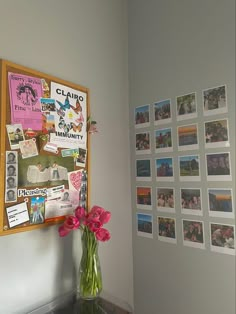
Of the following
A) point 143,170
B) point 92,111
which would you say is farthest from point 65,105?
point 143,170

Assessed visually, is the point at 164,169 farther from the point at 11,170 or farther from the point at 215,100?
the point at 11,170

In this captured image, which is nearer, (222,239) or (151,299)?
(222,239)

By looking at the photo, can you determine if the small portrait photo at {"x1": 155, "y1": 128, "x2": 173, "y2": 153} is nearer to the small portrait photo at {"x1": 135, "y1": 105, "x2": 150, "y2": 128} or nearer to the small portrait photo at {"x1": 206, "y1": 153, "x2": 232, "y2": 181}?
the small portrait photo at {"x1": 135, "y1": 105, "x2": 150, "y2": 128}

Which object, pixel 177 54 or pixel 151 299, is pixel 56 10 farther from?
pixel 151 299

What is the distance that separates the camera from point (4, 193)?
1.05m

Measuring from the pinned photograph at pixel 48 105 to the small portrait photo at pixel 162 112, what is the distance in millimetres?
646

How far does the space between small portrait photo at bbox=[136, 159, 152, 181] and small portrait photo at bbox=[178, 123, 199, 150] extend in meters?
0.25

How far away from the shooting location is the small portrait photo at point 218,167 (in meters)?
1.27

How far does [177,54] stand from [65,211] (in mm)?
1105

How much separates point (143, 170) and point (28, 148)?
0.77 m

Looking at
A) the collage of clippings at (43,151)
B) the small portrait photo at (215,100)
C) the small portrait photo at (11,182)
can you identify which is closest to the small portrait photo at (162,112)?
the small portrait photo at (215,100)

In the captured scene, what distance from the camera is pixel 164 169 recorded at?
153 centimetres

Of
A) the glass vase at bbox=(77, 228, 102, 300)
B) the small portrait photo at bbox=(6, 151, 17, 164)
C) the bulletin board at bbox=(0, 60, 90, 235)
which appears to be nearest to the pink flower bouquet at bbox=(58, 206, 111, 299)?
the glass vase at bbox=(77, 228, 102, 300)

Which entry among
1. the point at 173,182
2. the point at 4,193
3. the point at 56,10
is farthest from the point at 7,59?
the point at 173,182
